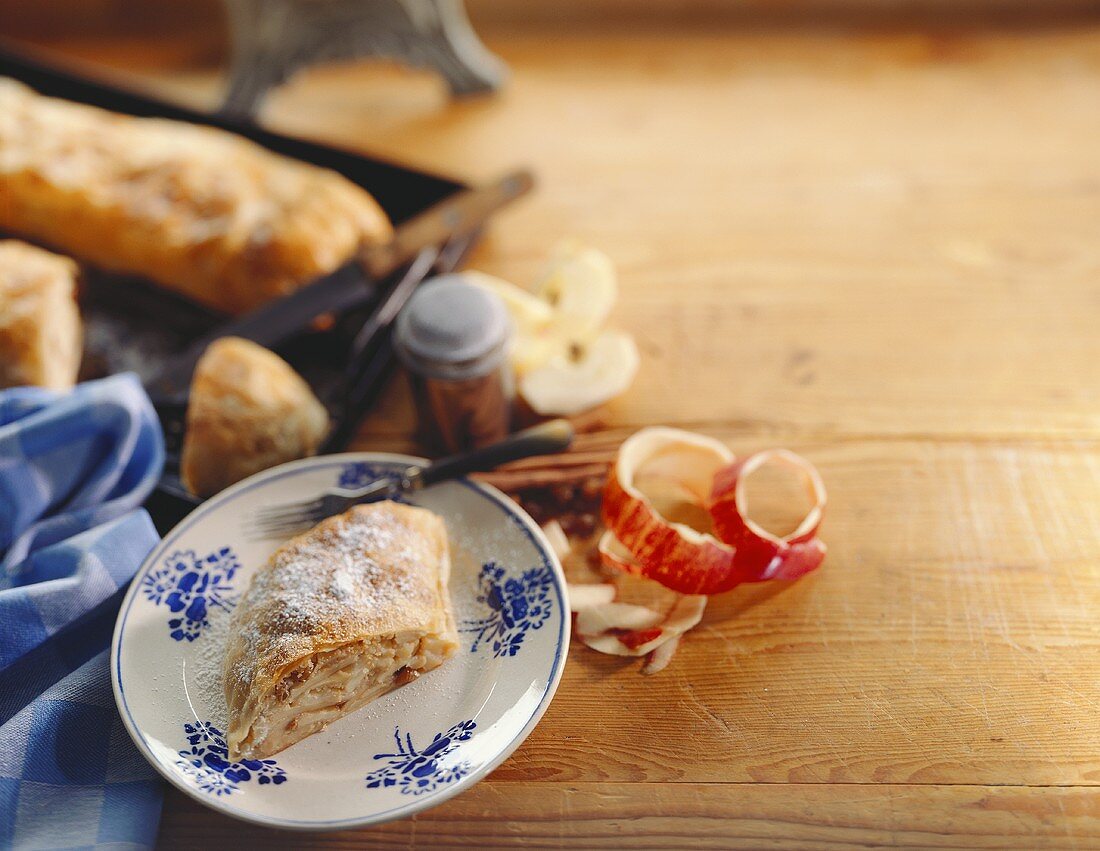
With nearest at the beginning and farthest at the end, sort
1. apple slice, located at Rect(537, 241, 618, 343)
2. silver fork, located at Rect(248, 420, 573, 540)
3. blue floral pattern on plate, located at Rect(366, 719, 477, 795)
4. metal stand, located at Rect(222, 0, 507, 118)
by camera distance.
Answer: blue floral pattern on plate, located at Rect(366, 719, 477, 795)
silver fork, located at Rect(248, 420, 573, 540)
apple slice, located at Rect(537, 241, 618, 343)
metal stand, located at Rect(222, 0, 507, 118)

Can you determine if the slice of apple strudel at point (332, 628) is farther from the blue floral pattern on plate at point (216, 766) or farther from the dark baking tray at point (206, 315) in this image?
the dark baking tray at point (206, 315)

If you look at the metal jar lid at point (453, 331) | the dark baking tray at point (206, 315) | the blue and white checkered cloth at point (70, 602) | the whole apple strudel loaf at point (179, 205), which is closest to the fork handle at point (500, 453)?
the metal jar lid at point (453, 331)

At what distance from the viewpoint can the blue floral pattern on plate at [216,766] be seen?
926 millimetres

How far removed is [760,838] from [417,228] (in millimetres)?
942

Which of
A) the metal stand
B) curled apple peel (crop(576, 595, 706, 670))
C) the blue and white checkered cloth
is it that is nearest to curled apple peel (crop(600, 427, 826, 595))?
curled apple peel (crop(576, 595, 706, 670))

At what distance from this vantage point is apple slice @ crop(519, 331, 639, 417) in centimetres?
137

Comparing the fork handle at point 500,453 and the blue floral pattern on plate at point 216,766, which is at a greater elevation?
the fork handle at point 500,453

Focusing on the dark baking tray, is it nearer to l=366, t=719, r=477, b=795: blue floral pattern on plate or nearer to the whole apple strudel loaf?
the whole apple strudel loaf

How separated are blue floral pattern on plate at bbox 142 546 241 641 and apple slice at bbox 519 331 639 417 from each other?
464mm

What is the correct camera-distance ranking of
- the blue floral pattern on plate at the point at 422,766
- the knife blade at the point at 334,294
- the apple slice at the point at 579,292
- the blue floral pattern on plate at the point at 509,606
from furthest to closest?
the apple slice at the point at 579,292 < the knife blade at the point at 334,294 < the blue floral pattern on plate at the point at 509,606 < the blue floral pattern on plate at the point at 422,766

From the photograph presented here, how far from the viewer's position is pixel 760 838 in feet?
3.10

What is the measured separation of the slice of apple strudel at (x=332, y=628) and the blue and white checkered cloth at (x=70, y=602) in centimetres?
15

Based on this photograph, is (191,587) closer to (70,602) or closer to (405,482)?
(70,602)

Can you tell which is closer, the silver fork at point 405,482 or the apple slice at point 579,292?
the silver fork at point 405,482
